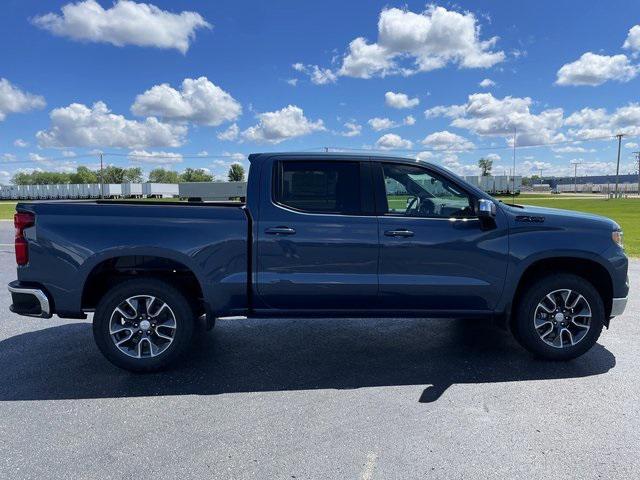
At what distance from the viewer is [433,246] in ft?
13.4

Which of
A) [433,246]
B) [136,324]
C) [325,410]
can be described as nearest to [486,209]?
[433,246]

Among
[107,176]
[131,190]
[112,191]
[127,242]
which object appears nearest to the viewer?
[127,242]

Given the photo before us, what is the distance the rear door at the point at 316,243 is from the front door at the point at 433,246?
156mm

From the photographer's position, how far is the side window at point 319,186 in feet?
13.6

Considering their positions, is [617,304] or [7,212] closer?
[617,304]

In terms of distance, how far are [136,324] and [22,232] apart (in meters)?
1.23

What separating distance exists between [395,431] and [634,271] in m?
7.98

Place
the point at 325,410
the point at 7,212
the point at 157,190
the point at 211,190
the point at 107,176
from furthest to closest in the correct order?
the point at 107,176 < the point at 157,190 < the point at 211,190 < the point at 7,212 < the point at 325,410

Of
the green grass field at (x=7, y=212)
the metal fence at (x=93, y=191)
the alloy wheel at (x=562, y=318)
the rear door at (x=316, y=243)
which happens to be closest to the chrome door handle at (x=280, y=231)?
the rear door at (x=316, y=243)

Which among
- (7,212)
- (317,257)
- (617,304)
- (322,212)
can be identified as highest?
(322,212)

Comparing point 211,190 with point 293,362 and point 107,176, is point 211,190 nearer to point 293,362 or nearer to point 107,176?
point 293,362

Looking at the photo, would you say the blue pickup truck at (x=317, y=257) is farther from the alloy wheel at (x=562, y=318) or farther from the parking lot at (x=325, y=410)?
the parking lot at (x=325, y=410)

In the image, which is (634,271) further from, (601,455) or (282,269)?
(282,269)

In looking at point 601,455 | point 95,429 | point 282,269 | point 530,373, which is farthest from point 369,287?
point 95,429
